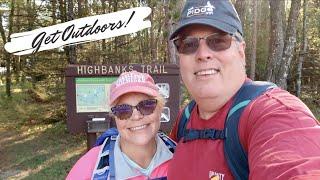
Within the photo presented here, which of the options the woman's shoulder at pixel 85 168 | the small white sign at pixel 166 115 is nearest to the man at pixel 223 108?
the woman's shoulder at pixel 85 168

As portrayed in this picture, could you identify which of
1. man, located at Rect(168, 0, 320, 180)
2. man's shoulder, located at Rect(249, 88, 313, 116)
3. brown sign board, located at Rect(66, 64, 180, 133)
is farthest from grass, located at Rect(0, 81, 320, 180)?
man's shoulder, located at Rect(249, 88, 313, 116)

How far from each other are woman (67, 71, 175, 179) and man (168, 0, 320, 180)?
0.48 metres

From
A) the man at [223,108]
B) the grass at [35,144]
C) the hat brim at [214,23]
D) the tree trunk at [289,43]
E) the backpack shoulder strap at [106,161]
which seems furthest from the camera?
the tree trunk at [289,43]

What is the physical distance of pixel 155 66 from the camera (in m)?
5.09

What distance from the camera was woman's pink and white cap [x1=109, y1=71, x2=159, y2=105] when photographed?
90.4 inches

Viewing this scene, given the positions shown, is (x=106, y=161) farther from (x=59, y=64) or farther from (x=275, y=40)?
(x=275, y=40)

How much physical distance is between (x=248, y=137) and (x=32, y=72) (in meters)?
10.1

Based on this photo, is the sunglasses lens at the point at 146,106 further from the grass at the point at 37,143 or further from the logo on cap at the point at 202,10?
the grass at the point at 37,143

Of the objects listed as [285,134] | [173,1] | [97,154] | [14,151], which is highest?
[173,1]

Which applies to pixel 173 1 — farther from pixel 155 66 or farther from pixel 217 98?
pixel 217 98

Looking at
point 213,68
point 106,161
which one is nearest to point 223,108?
point 213,68

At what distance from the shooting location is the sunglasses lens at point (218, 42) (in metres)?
1.65

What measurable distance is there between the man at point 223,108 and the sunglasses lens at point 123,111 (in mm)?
522

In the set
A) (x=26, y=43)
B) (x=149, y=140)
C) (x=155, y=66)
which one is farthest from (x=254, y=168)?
(x=26, y=43)
